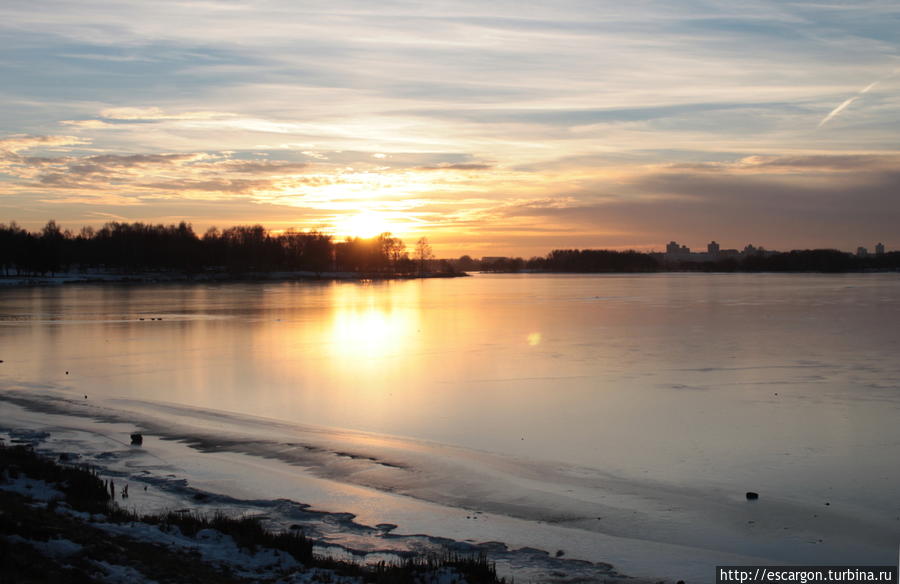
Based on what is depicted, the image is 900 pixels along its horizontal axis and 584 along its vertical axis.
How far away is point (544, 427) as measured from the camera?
11.3m

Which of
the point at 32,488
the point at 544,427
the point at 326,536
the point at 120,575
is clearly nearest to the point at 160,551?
the point at 120,575

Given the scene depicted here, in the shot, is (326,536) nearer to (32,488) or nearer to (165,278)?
(32,488)

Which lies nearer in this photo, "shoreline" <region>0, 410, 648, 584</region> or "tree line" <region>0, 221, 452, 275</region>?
"shoreline" <region>0, 410, 648, 584</region>

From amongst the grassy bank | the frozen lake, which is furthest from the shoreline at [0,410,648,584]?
the frozen lake

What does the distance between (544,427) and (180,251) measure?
356ft

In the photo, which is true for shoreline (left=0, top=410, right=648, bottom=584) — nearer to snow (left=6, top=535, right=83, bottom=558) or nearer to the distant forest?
snow (left=6, top=535, right=83, bottom=558)

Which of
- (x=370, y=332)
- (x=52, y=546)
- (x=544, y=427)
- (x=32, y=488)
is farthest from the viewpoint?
(x=370, y=332)

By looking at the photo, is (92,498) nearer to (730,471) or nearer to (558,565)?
(558,565)

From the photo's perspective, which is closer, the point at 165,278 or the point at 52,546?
the point at 52,546

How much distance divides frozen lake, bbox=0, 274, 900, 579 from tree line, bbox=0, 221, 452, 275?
7536 centimetres

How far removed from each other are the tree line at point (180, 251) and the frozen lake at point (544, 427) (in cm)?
7536

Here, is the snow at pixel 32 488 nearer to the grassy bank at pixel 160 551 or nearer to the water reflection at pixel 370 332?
the grassy bank at pixel 160 551

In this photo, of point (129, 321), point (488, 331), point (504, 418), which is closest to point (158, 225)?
point (129, 321)

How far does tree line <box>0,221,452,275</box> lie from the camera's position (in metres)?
90.1
